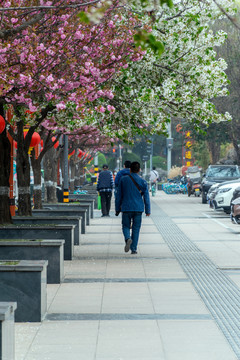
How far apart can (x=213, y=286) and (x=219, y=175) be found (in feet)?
88.7

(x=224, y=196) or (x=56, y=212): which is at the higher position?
(x=224, y=196)

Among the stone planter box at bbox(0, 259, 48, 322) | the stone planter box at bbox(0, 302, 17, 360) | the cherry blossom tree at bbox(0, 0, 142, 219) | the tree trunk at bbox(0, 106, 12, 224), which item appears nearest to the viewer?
the stone planter box at bbox(0, 302, 17, 360)

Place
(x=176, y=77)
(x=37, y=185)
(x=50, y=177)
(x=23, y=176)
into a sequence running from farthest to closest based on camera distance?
(x=50, y=177)
(x=37, y=185)
(x=23, y=176)
(x=176, y=77)

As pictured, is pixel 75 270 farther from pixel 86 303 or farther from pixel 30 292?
pixel 30 292

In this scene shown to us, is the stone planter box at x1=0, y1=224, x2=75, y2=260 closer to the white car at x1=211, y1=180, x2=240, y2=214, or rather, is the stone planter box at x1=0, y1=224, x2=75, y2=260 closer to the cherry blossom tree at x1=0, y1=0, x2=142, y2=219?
the cherry blossom tree at x1=0, y1=0, x2=142, y2=219

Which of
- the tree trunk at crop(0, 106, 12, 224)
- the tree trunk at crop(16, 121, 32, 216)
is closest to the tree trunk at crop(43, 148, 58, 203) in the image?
the tree trunk at crop(16, 121, 32, 216)

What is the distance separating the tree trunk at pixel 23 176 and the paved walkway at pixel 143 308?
150 centimetres

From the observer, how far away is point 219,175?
37.2 meters

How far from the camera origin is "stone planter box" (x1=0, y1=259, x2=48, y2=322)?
7.92 m

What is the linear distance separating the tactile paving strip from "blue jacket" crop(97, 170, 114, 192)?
8.54 meters

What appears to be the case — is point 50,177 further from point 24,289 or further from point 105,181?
point 24,289

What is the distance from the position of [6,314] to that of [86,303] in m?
4.07

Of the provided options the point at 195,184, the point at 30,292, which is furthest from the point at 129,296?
the point at 195,184

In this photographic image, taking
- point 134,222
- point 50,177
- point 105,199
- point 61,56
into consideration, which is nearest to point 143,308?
point 61,56
